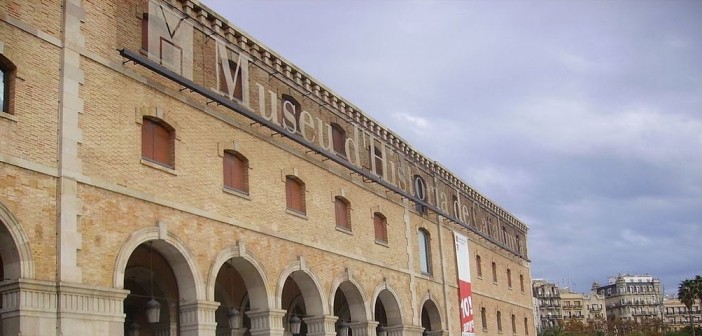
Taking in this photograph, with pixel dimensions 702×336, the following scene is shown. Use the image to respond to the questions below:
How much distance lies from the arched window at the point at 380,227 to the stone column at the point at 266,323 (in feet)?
28.8

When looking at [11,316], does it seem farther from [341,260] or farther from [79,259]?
[341,260]

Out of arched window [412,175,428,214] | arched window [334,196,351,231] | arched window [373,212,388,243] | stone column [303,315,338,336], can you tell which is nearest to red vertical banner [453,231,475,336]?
arched window [412,175,428,214]

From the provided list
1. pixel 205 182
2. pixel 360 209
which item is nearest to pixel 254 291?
pixel 205 182

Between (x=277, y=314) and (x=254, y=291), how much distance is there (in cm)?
92

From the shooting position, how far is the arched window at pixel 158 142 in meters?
20.5

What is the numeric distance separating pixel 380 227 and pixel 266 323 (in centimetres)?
978

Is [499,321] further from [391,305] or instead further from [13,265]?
[13,265]

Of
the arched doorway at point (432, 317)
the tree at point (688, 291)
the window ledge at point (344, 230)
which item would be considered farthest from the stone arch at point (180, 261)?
the tree at point (688, 291)

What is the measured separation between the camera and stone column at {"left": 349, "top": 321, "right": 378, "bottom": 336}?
28984 millimetres

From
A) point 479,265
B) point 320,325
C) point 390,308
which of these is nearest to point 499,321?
point 479,265

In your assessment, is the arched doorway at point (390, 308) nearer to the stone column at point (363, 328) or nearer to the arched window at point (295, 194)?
the stone column at point (363, 328)

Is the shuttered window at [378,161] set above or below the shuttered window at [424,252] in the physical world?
above

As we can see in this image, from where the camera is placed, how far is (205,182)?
22.1 meters

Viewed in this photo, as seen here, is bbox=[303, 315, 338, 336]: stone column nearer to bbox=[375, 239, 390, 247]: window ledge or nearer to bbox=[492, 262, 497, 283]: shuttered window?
bbox=[375, 239, 390, 247]: window ledge
